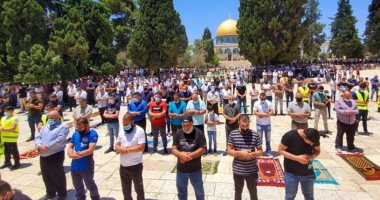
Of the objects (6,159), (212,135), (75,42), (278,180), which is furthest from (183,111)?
(75,42)

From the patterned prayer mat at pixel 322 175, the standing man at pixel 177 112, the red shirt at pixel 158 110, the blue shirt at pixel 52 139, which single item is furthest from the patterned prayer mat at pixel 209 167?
the blue shirt at pixel 52 139

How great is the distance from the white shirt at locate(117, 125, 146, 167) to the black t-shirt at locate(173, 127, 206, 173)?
653 mm

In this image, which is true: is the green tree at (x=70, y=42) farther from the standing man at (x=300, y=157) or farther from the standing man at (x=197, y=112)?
the standing man at (x=300, y=157)

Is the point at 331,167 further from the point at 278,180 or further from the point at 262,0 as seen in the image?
the point at 262,0

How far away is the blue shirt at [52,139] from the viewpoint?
18.2ft

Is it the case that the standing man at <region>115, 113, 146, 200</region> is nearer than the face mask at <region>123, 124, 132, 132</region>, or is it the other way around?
the standing man at <region>115, 113, 146, 200</region>

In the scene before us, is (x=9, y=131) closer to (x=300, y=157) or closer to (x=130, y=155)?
(x=130, y=155)

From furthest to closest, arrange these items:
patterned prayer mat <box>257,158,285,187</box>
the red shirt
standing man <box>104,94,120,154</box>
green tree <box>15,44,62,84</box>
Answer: green tree <box>15,44,62,84</box> < standing man <box>104,94,120,154</box> < the red shirt < patterned prayer mat <box>257,158,285,187</box>

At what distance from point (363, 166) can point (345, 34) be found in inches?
2041

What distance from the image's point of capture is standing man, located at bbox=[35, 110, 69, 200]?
5566 millimetres

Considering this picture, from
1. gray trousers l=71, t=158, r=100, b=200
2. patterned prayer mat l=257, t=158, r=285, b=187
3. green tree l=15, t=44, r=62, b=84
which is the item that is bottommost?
patterned prayer mat l=257, t=158, r=285, b=187

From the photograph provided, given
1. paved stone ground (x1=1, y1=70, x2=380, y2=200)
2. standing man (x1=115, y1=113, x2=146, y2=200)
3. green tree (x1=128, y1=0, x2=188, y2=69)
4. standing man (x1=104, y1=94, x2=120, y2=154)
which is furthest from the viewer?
green tree (x1=128, y1=0, x2=188, y2=69)

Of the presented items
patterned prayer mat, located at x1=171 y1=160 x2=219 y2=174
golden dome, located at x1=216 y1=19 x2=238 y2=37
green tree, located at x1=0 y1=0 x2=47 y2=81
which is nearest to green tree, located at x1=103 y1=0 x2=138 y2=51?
green tree, located at x1=0 y1=0 x2=47 y2=81

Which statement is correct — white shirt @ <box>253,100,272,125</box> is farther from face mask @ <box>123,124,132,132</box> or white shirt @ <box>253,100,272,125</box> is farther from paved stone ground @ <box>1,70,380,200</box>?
face mask @ <box>123,124,132,132</box>
